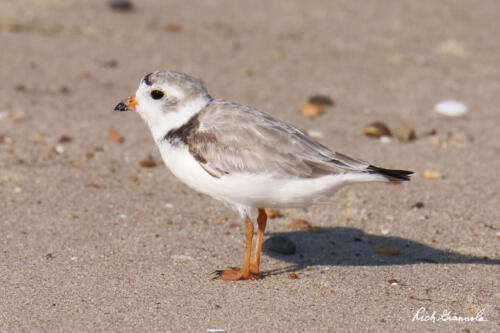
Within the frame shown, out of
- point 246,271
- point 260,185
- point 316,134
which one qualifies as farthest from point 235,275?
point 316,134

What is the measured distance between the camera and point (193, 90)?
5609 millimetres

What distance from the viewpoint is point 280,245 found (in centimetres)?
640

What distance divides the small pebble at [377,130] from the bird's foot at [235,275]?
13.7ft

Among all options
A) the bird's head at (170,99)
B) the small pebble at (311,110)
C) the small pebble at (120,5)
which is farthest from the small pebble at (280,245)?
the small pebble at (120,5)

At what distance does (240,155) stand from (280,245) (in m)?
1.36

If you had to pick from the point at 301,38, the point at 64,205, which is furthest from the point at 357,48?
the point at 64,205

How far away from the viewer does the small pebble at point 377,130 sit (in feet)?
31.0

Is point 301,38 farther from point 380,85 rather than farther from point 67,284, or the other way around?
point 67,284

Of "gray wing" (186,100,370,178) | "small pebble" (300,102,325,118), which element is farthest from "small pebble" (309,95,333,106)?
"gray wing" (186,100,370,178)

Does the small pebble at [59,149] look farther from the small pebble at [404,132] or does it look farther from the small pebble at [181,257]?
the small pebble at [404,132]

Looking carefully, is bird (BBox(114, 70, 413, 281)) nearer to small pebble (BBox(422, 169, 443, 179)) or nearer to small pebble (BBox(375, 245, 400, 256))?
small pebble (BBox(375, 245, 400, 256))

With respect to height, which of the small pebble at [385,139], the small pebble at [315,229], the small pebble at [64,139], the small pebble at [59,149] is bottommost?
the small pebble at [59,149]

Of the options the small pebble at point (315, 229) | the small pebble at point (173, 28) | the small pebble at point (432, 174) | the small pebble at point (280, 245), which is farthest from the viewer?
the small pebble at point (173, 28)

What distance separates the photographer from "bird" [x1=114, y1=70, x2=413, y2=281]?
530cm
